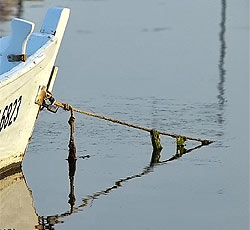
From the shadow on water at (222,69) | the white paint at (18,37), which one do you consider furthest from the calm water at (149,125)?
the white paint at (18,37)

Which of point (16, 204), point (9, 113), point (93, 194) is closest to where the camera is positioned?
point (16, 204)

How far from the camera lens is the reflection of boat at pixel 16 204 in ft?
29.2

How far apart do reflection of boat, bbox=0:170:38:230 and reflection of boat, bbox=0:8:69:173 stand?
0.15 meters

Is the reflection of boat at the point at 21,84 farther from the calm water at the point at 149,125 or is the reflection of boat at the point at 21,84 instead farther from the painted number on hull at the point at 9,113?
the calm water at the point at 149,125

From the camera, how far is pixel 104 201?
955 cm

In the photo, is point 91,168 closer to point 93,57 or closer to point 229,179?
point 229,179

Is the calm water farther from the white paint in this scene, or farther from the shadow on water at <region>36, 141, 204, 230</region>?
the white paint

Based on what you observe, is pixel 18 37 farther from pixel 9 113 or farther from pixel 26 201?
pixel 26 201

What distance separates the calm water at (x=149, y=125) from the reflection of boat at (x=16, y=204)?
86 millimetres

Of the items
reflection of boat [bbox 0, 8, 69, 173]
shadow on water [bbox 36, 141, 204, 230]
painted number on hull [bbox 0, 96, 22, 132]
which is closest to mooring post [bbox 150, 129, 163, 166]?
shadow on water [bbox 36, 141, 204, 230]

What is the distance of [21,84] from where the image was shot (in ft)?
32.0

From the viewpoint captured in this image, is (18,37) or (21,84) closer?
(21,84)

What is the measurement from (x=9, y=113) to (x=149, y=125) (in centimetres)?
310

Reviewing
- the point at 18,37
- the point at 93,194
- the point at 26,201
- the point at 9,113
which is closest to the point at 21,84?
the point at 9,113
